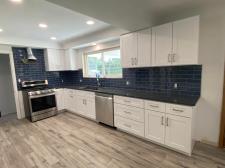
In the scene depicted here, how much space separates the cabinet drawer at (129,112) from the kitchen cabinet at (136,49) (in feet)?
3.14

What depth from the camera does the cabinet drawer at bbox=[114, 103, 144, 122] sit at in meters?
2.63

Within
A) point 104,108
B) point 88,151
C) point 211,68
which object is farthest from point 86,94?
point 211,68

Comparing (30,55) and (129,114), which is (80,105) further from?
(30,55)

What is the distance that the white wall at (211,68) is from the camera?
2.20 meters

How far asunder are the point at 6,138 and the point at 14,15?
2.73m

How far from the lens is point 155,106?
2.39m

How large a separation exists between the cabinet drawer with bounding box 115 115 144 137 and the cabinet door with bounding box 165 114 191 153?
53cm

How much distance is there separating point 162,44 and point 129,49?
2.46ft

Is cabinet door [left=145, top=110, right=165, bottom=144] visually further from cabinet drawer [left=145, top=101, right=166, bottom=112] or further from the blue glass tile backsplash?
the blue glass tile backsplash

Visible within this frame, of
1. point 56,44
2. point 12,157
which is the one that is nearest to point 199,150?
point 12,157

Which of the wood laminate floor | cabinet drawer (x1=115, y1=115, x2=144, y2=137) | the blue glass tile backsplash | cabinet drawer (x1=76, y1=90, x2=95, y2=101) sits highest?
the blue glass tile backsplash

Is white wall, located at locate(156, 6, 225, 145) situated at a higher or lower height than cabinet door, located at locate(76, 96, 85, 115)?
higher

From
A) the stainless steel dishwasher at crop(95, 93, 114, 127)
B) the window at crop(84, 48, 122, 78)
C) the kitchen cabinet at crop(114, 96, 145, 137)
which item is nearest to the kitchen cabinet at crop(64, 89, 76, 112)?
the window at crop(84, 48, 122, 78)

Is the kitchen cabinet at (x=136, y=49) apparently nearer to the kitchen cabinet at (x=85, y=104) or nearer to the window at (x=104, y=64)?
the window at (x=104, y=64)
